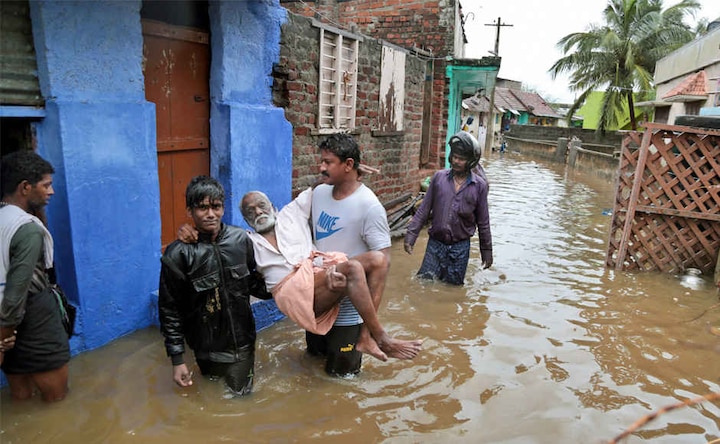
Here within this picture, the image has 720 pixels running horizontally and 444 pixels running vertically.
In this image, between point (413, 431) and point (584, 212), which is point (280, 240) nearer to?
point (413, 431)

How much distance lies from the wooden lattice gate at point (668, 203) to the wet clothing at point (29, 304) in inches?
262

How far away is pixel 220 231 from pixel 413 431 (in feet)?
5.67

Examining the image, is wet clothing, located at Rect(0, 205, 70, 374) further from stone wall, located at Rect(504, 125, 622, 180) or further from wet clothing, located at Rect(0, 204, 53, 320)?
stone wall, located at Rect(504, 125, 622, 180)

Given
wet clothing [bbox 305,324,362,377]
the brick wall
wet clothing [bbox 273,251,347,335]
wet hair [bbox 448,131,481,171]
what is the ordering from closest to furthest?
1. wet clothing [bbox 273,251,347,335]
2. wet clothing [bbox 305,324,362,377]
3. wet hair [bbox 448,131,481,171]
4. the brick wall

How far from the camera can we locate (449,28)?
34.0ft

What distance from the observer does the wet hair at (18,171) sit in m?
2.74

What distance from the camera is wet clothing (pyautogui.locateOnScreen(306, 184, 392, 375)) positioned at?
3166 millimetres

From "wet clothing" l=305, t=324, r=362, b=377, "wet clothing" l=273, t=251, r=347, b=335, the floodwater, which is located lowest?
the floodwater

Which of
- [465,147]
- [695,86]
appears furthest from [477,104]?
[465,147]

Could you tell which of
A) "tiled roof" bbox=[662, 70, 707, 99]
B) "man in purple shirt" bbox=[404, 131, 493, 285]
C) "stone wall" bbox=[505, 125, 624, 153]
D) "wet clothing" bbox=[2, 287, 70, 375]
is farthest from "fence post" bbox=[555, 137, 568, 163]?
"wet clothing" bbox=[2, 287, 70, 375]

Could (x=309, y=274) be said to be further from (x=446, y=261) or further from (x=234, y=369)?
(x=446, y=261)

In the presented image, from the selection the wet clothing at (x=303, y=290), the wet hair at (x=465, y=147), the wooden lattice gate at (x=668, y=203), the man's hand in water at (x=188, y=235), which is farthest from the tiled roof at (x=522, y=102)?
the man's hand in water at (x=188, y=235)

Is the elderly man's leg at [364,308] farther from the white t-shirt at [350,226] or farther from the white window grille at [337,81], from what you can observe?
the white window grille at [337,81]

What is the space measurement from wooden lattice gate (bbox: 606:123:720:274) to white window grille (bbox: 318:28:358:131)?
3778mm
